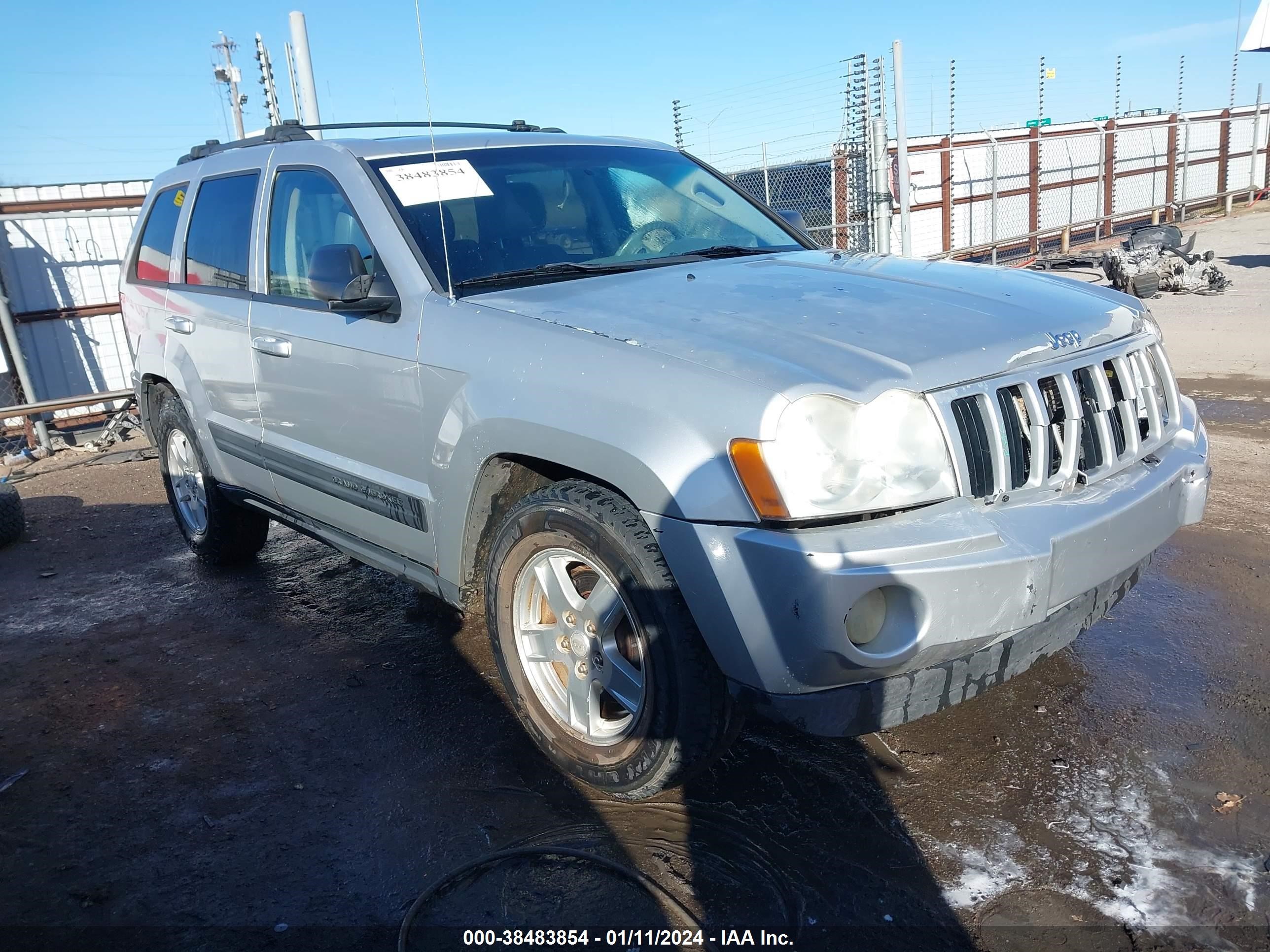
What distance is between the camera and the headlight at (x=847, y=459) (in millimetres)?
2230

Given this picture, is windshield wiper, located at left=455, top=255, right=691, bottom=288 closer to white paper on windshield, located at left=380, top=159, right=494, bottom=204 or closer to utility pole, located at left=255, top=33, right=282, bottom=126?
white paper on windshield, located at left=380, top=159, right=494, bottom=204

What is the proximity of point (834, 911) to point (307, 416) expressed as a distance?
257cm

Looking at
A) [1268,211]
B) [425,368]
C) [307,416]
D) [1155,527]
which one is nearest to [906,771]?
[1155,527]

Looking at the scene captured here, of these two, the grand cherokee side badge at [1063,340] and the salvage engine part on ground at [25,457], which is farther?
the salvage engine part on ground at [25,457]

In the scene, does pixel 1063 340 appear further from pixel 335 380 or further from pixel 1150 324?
pixel 335 380

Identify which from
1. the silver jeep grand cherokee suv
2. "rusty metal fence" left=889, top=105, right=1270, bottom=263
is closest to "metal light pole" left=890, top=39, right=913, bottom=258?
"rusty metal fence" left=889, top=105, right=1270, bottom=263

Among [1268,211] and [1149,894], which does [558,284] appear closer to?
[1149,894]

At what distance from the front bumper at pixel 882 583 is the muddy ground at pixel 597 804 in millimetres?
531

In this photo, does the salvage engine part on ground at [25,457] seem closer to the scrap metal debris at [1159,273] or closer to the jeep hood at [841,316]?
the jeep hood at [841,316]

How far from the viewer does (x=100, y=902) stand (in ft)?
8.38

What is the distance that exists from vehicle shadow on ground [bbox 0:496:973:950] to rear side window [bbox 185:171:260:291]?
1642mm

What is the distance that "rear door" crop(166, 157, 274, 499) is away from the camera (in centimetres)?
420

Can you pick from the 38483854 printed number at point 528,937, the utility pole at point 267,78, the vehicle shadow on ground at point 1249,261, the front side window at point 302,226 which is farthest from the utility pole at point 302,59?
the vehicle shadow on ground at point 1249,261

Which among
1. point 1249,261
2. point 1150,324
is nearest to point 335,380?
point 1150,324
